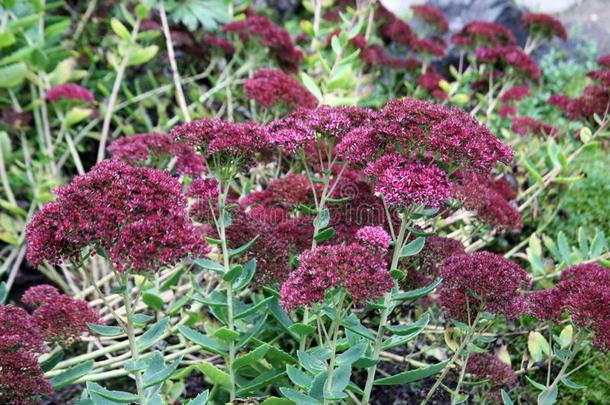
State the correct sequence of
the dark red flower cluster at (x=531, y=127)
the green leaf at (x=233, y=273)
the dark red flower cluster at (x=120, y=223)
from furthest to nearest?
the dark red flower cluster at (x=531, y=127)
the green leaf at (x=233, y=273)
the dark red flower cluster at (x=120, y=223)

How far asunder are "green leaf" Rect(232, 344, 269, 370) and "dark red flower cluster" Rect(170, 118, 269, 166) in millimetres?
662

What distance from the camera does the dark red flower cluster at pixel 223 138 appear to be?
2.17 metres

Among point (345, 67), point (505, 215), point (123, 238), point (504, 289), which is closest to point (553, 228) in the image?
point (505, 215)

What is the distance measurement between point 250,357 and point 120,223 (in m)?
0.69

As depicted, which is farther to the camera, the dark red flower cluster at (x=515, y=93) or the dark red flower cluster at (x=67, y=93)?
the dark red flower cluster at (x=515, y=93)

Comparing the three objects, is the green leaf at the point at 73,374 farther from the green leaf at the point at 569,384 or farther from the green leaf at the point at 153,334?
the green leaf at the point at 569,384

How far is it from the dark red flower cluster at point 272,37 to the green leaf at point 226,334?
2405 millimetres

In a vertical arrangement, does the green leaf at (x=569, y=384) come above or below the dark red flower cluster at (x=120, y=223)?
below

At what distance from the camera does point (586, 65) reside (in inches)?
235

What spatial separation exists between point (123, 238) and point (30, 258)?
337 millimetres

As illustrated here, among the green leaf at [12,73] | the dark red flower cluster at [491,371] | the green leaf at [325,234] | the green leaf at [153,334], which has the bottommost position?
the dark red flower cluster at [491,371]

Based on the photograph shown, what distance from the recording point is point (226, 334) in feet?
7.17

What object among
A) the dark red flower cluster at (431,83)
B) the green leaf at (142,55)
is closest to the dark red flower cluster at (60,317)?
the green leaf at (142,55)

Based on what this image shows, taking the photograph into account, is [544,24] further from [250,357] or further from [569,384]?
[250,357]
